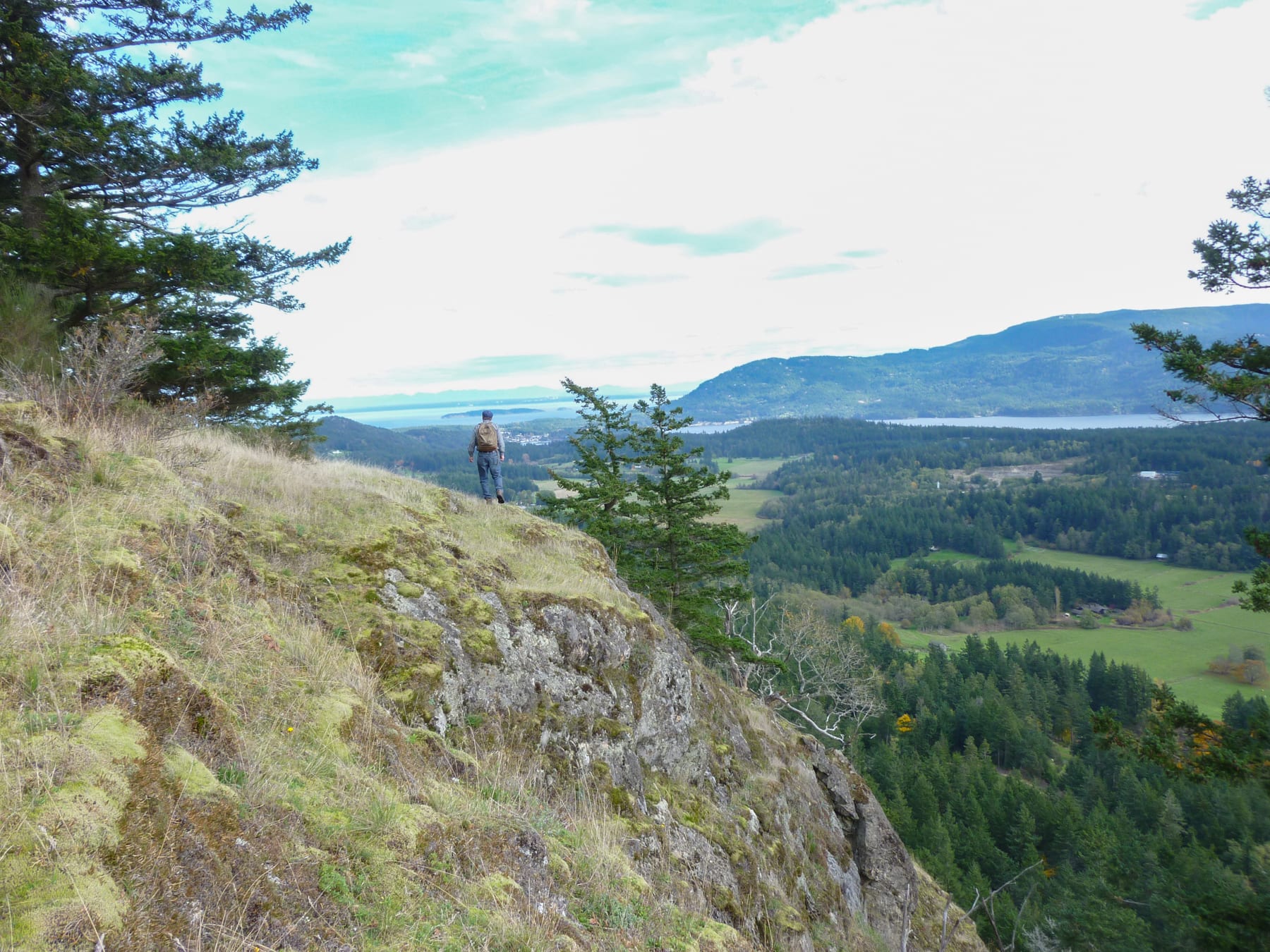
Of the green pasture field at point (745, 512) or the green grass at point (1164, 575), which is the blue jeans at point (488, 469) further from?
the green pasture field at point (745, 512)

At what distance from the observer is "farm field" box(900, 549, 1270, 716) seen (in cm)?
7162

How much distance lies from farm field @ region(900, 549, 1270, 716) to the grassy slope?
276 ft

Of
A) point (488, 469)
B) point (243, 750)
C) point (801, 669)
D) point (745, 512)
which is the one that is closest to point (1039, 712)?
point (801, 669)

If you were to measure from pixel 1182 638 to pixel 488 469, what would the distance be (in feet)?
364

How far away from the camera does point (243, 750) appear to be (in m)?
3.71

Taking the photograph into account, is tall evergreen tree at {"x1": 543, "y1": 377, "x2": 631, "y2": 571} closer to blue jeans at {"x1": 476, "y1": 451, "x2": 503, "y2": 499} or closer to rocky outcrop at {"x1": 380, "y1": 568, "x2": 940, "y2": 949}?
blue jeans at {"x1": 476, "y1": 451, "x2": 503, "y2": 499}

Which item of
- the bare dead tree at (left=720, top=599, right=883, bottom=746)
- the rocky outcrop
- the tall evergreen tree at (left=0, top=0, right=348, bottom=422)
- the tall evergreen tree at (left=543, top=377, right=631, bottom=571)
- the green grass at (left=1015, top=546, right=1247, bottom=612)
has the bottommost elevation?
the green grass at (left=1015, top=546, right=1247, bottom=612)

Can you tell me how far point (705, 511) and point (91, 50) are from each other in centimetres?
1832

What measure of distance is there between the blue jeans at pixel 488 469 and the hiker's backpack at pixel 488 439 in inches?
Result: 3.6

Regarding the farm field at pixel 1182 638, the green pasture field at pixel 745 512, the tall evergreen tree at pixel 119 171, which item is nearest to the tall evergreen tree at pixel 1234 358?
the tall evergreen tree at pixel 119 171

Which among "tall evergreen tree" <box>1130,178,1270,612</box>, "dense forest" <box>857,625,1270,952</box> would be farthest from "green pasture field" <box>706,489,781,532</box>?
"tall evergreen tree" <box>1130,178,1270,612</box>

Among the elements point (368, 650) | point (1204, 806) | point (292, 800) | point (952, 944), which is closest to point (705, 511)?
point (952, 944)

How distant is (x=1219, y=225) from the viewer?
12.6 m

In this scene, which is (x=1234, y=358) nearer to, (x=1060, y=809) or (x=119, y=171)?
(x=119, y=171)
